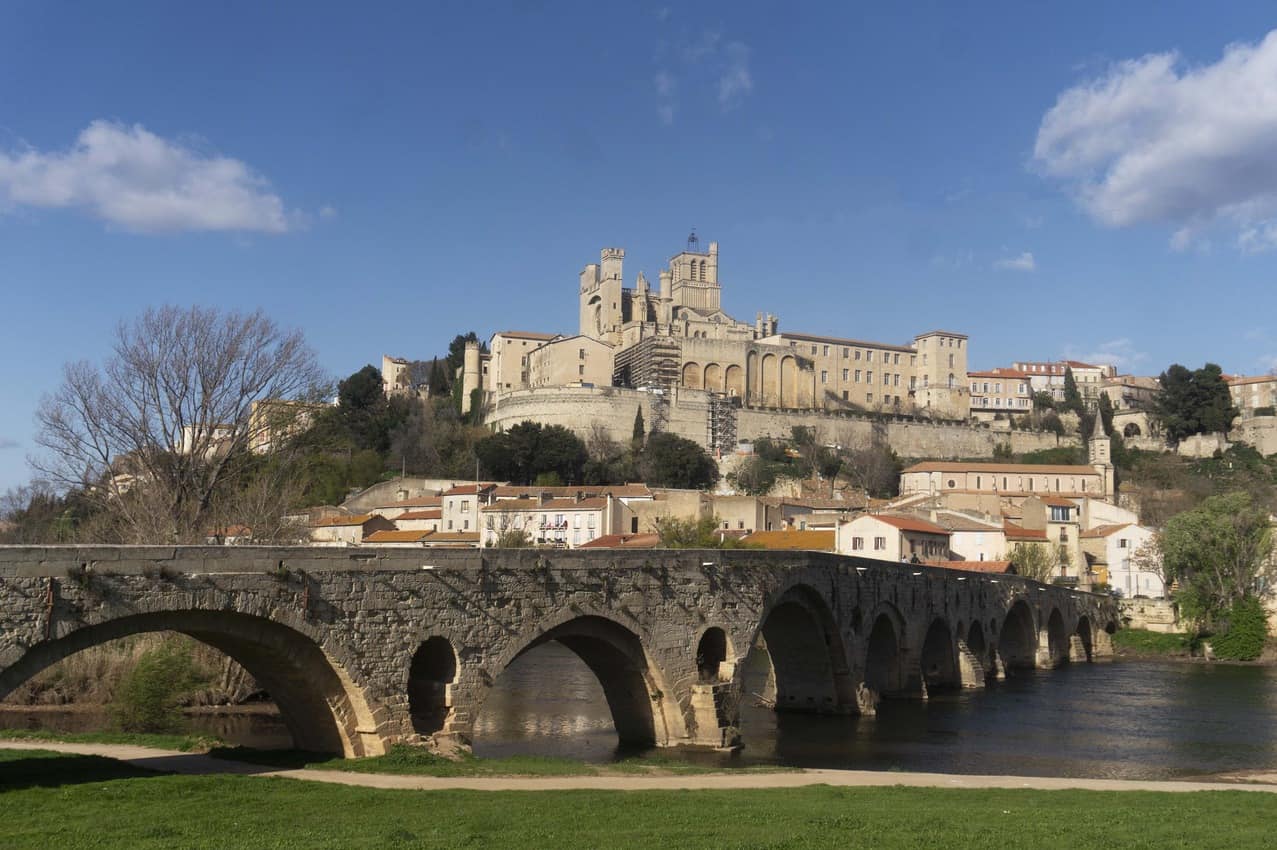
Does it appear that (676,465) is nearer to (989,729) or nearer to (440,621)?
(989,729)

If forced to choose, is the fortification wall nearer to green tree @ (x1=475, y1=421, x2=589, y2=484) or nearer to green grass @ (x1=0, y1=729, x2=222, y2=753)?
green tree @ (x1=475, y1=421, x2=589, y2=484)

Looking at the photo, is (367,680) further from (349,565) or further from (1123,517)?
(1123,517)

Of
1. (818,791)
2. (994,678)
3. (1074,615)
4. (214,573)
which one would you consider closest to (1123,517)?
(1074,615)

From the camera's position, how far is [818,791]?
61.6 feet

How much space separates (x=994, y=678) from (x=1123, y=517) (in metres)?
35.3

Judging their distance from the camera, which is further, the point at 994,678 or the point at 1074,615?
the point at 1074,615

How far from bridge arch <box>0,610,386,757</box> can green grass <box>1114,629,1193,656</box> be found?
168ft

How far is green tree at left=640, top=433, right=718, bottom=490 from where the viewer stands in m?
89.4

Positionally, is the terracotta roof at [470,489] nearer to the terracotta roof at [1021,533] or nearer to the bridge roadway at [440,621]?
the terracotta roof at [1021,533]

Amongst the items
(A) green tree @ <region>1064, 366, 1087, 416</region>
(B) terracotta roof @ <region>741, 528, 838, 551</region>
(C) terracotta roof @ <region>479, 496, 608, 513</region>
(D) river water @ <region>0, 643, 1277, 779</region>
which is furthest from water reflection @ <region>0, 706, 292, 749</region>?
(A) green tree @ <region>1064, 366, 1087, 416</region>

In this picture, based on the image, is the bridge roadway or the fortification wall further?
the fortification wall

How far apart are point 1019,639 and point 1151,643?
36.6 ft

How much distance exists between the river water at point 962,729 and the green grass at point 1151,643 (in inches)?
584

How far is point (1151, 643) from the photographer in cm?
6097
